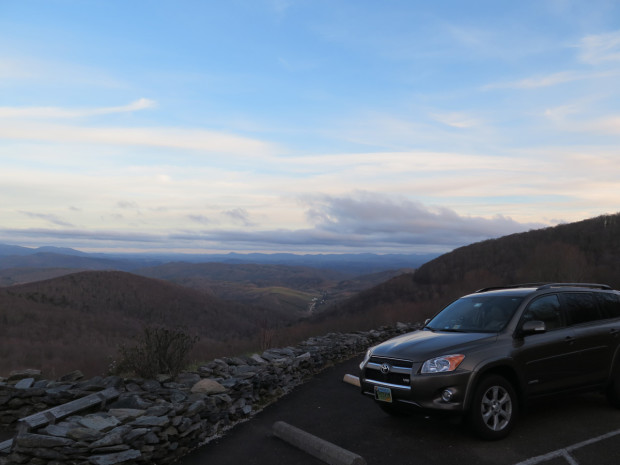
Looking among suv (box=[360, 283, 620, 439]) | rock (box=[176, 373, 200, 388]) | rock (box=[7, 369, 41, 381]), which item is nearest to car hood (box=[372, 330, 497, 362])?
suv (box=[360, 283, 620, 439])

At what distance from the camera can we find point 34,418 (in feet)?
20.5

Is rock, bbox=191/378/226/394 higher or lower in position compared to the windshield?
lower

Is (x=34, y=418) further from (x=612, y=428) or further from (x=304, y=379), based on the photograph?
(x=612, y=428)

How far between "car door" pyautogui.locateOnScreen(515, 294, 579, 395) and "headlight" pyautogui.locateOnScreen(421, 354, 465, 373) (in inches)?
35.2

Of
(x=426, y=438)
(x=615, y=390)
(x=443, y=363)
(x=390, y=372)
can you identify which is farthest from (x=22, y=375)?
(x=615, y=390)

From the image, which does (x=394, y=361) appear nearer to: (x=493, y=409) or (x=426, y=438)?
(x=426, y=438)

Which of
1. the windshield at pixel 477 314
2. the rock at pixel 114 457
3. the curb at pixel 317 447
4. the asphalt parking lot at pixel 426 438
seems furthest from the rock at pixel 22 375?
the windshield at pixel 477 314

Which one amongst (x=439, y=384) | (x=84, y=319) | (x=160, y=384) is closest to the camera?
(x=439, y=384)

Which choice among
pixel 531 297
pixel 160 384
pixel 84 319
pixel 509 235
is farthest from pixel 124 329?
pixel 531 297

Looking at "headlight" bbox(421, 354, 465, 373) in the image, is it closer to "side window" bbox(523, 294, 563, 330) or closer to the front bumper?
the front bumper

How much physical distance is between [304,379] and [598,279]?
2456cm

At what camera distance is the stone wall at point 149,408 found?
219 inches

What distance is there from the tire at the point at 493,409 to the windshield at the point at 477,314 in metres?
0.76

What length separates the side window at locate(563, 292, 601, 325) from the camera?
268 inches
